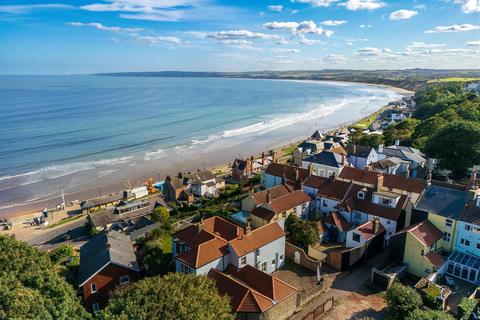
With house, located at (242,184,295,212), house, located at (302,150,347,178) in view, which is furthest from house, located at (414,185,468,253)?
house, located at (302,150,347,178)

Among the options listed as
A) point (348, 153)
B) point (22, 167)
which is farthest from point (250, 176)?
point (22, 167)

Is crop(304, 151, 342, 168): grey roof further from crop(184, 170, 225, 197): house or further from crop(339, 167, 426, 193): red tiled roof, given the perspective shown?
crop(184, 170, 225, 197): house

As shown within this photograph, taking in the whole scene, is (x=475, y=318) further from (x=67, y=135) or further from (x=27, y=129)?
(x=27, y=129)

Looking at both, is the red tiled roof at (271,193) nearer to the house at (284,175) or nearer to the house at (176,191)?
the house at (284,175)

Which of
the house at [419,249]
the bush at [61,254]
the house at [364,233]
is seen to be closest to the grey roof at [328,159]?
the house at [364,233]

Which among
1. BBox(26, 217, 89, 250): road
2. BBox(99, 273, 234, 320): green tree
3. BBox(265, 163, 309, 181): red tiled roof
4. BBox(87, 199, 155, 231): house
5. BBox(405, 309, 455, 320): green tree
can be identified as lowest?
BBox(26, 217, 89, 250): road

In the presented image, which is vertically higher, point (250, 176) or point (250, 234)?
point (250, 234)
